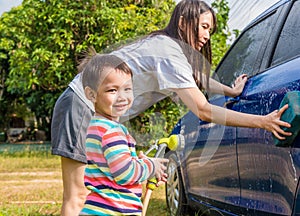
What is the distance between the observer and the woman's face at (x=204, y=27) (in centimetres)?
238

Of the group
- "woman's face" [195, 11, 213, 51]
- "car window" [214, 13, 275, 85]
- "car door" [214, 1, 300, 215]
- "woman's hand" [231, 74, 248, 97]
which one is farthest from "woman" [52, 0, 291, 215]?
"car window" [214, 13, 275, 85]

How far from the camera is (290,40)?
2.54 m

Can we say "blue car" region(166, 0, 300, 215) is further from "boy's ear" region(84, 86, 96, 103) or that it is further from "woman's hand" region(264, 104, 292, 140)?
"boy's ear" region(84, 86, 96, 103)

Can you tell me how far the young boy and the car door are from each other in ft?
1.52

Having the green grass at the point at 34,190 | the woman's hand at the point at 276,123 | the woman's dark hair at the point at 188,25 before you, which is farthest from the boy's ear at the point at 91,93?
the green grass at the point at 34,190

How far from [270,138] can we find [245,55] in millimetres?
1092

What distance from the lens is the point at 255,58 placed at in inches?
117

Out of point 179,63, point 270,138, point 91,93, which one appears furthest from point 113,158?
point 270,138

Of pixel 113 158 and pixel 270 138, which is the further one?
pixel 270 138

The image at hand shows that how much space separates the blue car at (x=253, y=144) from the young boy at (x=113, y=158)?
472 mm

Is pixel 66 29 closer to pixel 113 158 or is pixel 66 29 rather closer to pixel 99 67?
pixel 99 67

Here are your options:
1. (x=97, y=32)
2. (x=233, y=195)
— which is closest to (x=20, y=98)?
(x=97, y=32)

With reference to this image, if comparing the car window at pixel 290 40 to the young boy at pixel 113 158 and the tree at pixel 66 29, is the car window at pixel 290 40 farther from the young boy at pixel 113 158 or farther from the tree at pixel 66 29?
the tree at pixel 66 29

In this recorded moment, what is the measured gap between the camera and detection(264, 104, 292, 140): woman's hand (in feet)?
6.57
